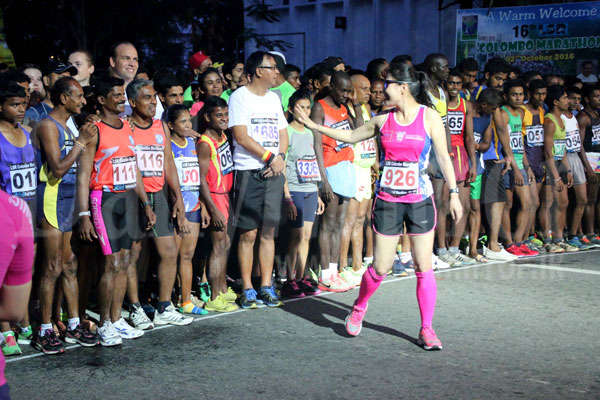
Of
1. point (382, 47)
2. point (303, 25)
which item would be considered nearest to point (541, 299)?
point (382, 47)

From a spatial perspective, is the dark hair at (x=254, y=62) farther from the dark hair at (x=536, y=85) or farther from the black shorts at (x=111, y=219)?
the dark hair at (x=536, y=85)

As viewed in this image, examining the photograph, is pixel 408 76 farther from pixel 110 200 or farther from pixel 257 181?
pixel 110 200

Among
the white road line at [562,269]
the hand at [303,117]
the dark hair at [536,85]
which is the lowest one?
the white road line at [562,269]

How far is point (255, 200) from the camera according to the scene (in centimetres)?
747

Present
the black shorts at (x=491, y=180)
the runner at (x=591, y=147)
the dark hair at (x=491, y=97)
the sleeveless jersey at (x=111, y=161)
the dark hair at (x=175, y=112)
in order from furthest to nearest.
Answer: the runner at (x=591, y=147)
the black shorts at (x=491, y=180)
the dark hair at (x=491, y=97)
the dark hair at (x=175, y=112)
the sleeveless jersey at (x=111, y=161)

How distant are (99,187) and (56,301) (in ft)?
3.66

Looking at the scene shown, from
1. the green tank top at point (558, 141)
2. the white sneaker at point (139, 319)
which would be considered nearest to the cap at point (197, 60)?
the green tank top at point (558, 141)

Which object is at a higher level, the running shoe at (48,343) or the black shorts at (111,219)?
the black shorts at (111,219)

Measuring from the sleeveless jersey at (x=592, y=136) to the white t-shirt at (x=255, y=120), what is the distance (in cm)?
558

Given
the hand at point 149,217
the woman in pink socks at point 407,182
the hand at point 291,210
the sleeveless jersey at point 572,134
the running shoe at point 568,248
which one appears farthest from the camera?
the sleeveless jersey at point 572,134

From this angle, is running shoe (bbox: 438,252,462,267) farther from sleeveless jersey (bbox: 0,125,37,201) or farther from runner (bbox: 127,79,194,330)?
sleeveless jersey (bbox: 0,125,37,201)

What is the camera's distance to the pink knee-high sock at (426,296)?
594 cm

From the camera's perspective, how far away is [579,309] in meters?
7.07

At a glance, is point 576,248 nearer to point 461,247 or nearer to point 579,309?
point 461,247
